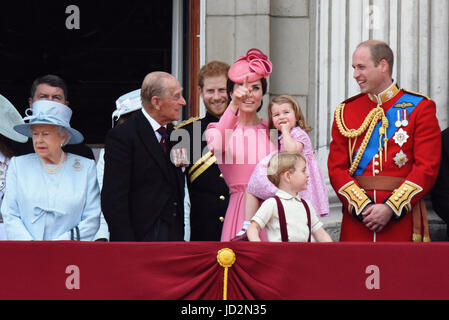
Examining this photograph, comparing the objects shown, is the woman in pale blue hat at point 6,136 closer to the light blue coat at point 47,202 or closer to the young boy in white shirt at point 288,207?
the light blue coat at point 47,202

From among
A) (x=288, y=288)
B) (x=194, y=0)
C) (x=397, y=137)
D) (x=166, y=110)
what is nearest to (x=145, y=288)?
(x=288, y=288)

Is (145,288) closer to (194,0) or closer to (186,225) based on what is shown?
(186,225)

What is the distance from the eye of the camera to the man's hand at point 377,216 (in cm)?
614

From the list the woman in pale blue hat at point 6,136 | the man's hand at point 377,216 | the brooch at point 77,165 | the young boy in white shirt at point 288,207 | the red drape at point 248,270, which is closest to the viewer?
the red drape at point 248,270

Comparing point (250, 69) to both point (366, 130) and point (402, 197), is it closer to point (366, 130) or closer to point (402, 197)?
point (366, 130)

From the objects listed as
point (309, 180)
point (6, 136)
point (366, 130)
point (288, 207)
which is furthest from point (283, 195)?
point (6, 136)

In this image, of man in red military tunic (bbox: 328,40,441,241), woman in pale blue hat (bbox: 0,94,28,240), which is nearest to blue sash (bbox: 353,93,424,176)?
man in red military tunic (bbox: 328,40,441,241)

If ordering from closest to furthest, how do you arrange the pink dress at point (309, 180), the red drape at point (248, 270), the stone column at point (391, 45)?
1. the red drape at point (248, 270)
2. the pink dress at point (309, 180)
3. the stone column at point (391, 45)

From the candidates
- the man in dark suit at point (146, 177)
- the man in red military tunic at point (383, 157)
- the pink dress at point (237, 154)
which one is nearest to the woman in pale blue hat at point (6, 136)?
the man in dark suit at point (146, 177)

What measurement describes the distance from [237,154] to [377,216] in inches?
33.9

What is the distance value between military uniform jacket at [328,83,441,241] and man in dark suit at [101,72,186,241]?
0.97 metres

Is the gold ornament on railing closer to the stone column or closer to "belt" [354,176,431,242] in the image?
"belt" [354,176,431,242]

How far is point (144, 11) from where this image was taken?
33.2 feet

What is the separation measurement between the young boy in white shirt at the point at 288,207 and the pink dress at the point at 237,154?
0.24 metres
